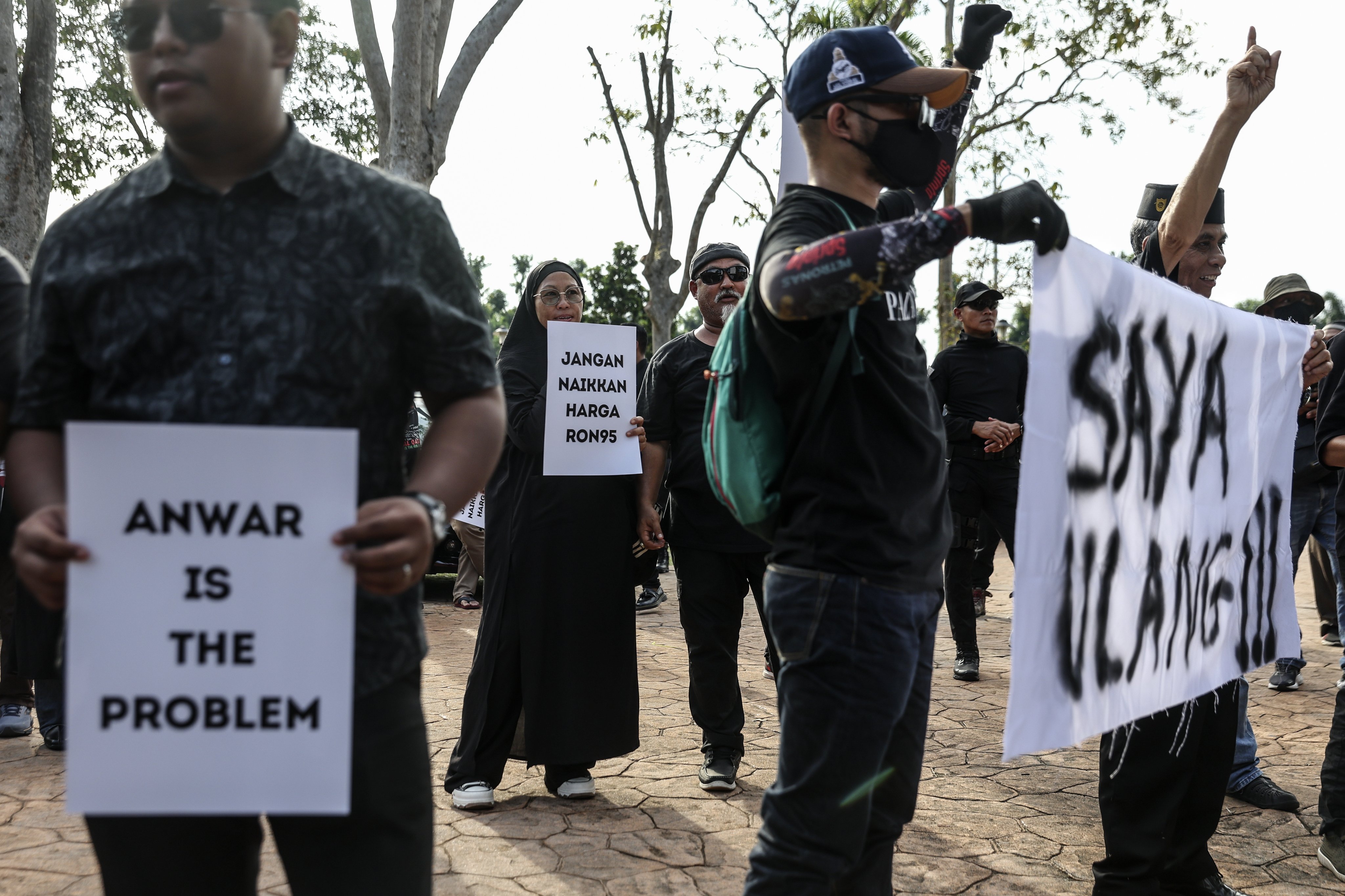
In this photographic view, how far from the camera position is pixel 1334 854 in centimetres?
328

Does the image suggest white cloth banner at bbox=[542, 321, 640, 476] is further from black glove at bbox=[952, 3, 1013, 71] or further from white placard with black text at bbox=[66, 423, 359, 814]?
white placard with black text at bbox=[66, 423, 359, 814]

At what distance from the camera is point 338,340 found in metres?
1.51

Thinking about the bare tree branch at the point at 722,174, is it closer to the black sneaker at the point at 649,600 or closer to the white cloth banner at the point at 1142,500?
the black sneaker at the point at 649,600

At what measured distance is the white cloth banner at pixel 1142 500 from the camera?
2291 millimetres

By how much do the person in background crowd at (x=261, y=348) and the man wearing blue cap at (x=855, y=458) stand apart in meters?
0.66

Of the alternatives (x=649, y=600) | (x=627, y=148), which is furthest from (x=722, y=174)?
(x=649, y=600)

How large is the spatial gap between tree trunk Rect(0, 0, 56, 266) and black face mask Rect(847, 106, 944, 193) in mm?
10665

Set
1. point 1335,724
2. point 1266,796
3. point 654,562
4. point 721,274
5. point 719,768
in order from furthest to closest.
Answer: point 721,274 → point 654,562 → point 719,768 → point 1266,796 → point 1335,724

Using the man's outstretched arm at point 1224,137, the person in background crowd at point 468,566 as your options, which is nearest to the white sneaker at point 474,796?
the man's outstretched arm at point 1224,137

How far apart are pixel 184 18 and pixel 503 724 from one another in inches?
120

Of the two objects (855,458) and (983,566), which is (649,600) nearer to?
(983,566)

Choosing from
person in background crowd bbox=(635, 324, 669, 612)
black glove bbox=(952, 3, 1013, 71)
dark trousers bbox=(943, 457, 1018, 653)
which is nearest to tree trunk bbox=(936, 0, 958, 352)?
person in background crowd bbox=(635, 324, 669, 612)

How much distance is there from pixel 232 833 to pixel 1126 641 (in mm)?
1937

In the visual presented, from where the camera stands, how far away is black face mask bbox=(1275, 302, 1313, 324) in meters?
5.11
